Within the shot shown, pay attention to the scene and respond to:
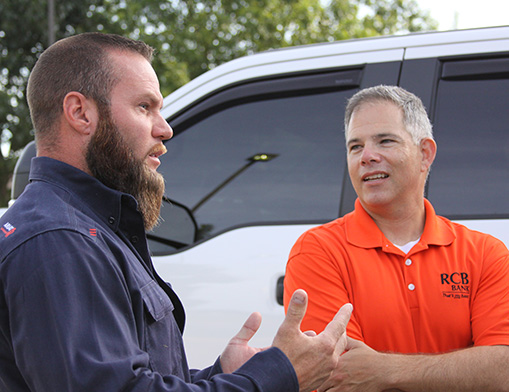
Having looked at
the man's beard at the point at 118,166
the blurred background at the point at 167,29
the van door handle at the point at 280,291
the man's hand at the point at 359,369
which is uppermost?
the blurred background at the point at 167,29

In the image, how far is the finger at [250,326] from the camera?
5.28ft

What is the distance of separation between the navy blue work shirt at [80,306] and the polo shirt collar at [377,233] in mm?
929

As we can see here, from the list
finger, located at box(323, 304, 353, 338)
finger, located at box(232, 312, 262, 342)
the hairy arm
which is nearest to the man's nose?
finger, located at box(232, 312, 262, 342)

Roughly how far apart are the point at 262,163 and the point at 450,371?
1358 millimetres

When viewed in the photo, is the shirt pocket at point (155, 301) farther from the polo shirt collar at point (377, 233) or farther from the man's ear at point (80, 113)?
the polo shirt collar at point (377, 233)

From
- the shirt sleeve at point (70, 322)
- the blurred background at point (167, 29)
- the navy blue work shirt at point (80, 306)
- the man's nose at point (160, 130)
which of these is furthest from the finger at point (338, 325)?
the blurred background at point (167, 29)

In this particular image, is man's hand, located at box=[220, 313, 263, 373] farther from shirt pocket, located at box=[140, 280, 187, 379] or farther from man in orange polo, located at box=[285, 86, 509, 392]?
man in orange polo, located at box=[285, 86, 509, 392]

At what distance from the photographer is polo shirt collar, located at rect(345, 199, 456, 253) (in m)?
2.24

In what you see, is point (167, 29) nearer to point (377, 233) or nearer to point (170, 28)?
point (170, 28)

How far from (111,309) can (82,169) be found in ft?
1.36

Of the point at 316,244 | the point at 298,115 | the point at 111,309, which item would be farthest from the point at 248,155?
the point at 111,309

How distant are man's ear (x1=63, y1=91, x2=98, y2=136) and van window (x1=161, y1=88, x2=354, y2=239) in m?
1.48

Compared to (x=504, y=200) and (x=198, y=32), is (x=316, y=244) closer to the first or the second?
(x=504, y=200)

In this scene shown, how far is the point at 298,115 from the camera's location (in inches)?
118
